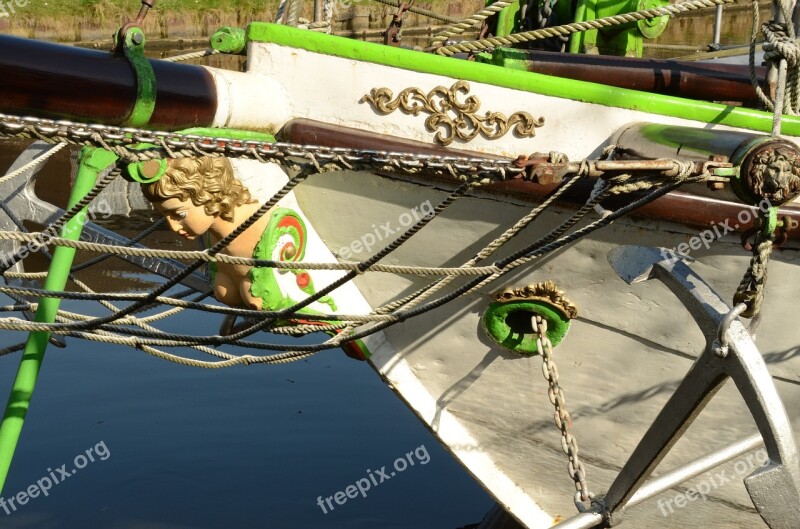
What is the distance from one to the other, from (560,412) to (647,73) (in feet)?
4.40

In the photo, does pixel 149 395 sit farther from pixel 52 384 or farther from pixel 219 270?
pixel 219 270

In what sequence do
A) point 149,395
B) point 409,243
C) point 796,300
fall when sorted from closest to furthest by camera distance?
point 796,300
point 409,243
point 149,395

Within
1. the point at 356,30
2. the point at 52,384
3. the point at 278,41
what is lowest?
the point at 52,384

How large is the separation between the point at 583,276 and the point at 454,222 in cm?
43

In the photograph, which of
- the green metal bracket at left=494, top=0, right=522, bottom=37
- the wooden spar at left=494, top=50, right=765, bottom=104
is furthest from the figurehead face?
the green metal bracket at left=494, top=0, right=522, bottom=37

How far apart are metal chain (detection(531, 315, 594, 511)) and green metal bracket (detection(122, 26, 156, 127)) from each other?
4.36 ft

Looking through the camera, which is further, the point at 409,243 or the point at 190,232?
the point at 409,243

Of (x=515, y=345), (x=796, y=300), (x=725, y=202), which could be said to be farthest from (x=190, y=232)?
(x=796, y=300)

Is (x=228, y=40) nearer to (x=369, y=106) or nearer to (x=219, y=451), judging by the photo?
(x=369, y=106)

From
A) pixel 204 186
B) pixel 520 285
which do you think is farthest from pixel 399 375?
pixel 204 186

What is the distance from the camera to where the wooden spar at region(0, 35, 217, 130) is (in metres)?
2.61

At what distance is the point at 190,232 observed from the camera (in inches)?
122

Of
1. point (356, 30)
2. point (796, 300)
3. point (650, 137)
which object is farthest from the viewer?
point (356, 30)

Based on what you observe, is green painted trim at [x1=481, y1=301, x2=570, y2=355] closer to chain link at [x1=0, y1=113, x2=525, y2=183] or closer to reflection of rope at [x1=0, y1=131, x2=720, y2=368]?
reflection of rope at [x1=0, y1=131, x2=720, y2=368]
